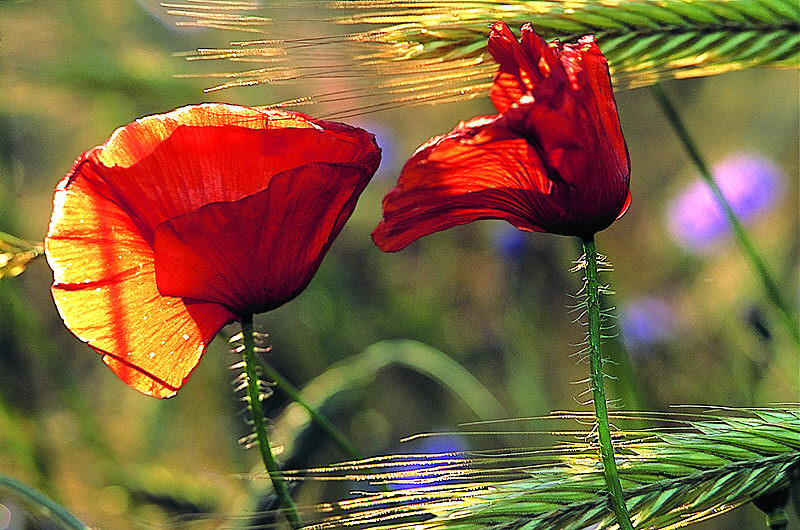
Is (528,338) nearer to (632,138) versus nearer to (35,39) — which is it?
(35,39)

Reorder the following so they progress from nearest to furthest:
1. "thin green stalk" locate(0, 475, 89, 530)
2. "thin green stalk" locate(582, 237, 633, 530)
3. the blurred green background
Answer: "thin green stalk" locate(582, 237, 633, 530) → "thin green stalk" locate(0, 475, 89, 530) → the blurred green background

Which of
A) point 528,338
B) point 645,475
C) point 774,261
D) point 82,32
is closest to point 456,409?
point 528,338

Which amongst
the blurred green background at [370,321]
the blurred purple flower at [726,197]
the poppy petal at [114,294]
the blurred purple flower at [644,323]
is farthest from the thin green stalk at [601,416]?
the blurred purple flower at [726,197]

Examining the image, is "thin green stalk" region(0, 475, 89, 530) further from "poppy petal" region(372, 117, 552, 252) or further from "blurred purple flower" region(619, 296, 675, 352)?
"blurred purple flower" region(619, 296, 675, 352)

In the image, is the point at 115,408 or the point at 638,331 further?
the point at 115,408

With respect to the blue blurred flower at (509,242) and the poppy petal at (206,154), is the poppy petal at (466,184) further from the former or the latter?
the blue blurred flower at (509,242)

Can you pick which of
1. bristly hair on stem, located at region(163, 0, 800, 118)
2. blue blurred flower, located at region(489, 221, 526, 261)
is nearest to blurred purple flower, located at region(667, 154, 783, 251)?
blue blurred flower, located at region(489, 221, 526, 261)
